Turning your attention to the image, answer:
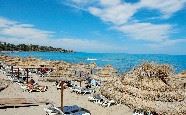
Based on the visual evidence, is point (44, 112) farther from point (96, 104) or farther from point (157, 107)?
point (157, 107)

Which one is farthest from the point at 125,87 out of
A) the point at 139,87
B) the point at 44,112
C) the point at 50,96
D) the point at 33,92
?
the point at 33,92

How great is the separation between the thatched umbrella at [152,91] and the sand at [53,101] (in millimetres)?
1185

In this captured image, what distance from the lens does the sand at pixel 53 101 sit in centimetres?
1989

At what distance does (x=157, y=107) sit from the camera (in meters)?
17.7

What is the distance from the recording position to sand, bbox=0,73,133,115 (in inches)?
783

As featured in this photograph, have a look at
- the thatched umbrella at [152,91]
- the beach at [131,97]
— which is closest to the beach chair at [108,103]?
the beach at [131,97]

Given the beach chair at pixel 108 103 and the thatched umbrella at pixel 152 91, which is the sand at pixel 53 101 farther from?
the thatched umbrella at pixel 152 91

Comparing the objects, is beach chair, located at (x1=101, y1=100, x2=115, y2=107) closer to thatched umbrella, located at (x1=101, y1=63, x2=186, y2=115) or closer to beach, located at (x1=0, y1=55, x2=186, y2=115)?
beach, located at (x1=0, y1=55, x2=186, y2=115)

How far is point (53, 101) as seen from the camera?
23406 millimetres

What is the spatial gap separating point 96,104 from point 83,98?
268 centimetres

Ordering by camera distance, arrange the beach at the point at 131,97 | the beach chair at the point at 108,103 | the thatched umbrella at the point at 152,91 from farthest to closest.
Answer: the beach chair at the point at 108,103
the beach at the point at 131,97
the thatched umbrella at the point at 152,91

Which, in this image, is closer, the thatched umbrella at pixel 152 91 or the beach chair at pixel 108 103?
the thatched umbrella at pixel 152 91

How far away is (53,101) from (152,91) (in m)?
8.51

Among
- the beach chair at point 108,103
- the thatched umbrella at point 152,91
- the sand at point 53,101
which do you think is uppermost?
the thatched umbrella at point 152,91
